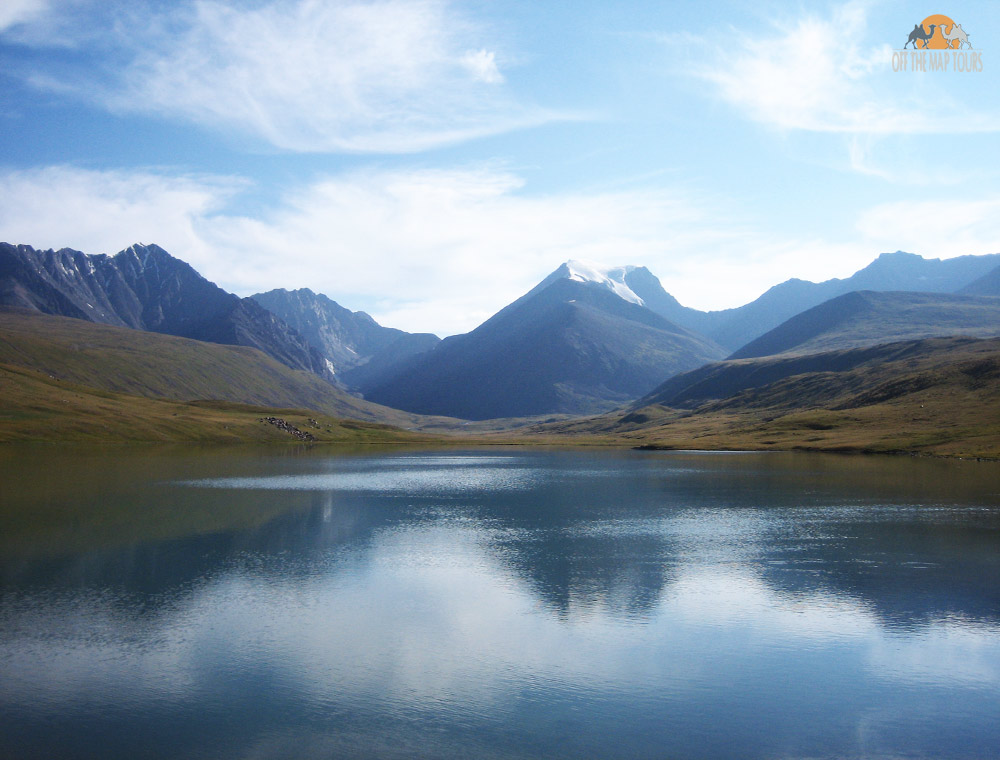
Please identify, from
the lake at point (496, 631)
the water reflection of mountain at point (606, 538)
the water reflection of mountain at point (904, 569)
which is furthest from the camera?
the water reflection of mountain at point (606, 538)

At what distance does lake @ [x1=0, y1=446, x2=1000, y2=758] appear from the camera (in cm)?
2491

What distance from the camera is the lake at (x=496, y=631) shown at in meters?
24.9

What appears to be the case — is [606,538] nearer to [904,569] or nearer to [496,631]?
[904,569]

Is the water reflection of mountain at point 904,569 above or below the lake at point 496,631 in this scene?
above

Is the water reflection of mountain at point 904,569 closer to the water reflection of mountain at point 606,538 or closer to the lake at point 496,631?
the water reflection of mountain at point 606,538

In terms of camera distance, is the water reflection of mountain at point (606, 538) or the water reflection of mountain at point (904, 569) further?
the water reflection of mountain at point (606, 538)

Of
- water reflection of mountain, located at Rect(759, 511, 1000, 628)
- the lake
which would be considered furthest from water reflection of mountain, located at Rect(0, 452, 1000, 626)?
the lake

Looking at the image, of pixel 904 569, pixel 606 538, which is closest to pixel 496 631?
pixel 606 538

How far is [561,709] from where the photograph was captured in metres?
27.0

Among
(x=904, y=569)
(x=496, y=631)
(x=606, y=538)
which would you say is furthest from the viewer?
(x=606, y=538)

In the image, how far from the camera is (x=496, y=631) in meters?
36.7

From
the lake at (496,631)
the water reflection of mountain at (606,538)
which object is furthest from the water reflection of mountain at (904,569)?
the lake at (496,631)

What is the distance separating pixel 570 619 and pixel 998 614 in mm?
23561

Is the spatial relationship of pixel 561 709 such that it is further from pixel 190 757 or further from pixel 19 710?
pixel 19 710
